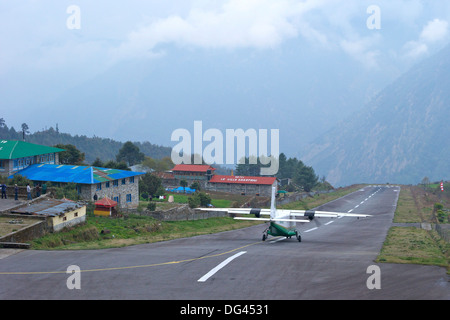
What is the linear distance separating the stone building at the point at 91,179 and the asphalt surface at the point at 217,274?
2684 cm

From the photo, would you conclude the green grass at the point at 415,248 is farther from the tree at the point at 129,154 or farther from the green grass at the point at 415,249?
the tree at the point at 129,154

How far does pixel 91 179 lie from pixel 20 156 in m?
11.8

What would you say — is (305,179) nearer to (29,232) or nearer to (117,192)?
(117,192)

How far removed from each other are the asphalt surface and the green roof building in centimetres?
3587

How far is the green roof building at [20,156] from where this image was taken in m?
60.9

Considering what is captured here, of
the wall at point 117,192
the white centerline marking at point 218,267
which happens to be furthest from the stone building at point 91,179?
the white centerline marking at point 218,267

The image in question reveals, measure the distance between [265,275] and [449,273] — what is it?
A: 967 cm

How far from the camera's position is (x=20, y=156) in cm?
6181

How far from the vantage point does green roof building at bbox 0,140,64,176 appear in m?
60.9

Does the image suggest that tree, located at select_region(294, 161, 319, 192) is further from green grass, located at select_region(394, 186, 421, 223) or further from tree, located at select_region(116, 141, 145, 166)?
tree, located at select_region(116, 141, 145, 166)

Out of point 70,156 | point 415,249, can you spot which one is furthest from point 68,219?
point 70,156

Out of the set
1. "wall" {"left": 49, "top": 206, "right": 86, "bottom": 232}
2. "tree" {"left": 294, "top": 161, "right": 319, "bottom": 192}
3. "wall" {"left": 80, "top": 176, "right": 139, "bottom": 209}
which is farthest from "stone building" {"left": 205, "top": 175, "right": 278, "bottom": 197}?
"wall" {"left": 49, "top": 206, "right": 86, "bottom": 232}

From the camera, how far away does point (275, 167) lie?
17488 centimetres
